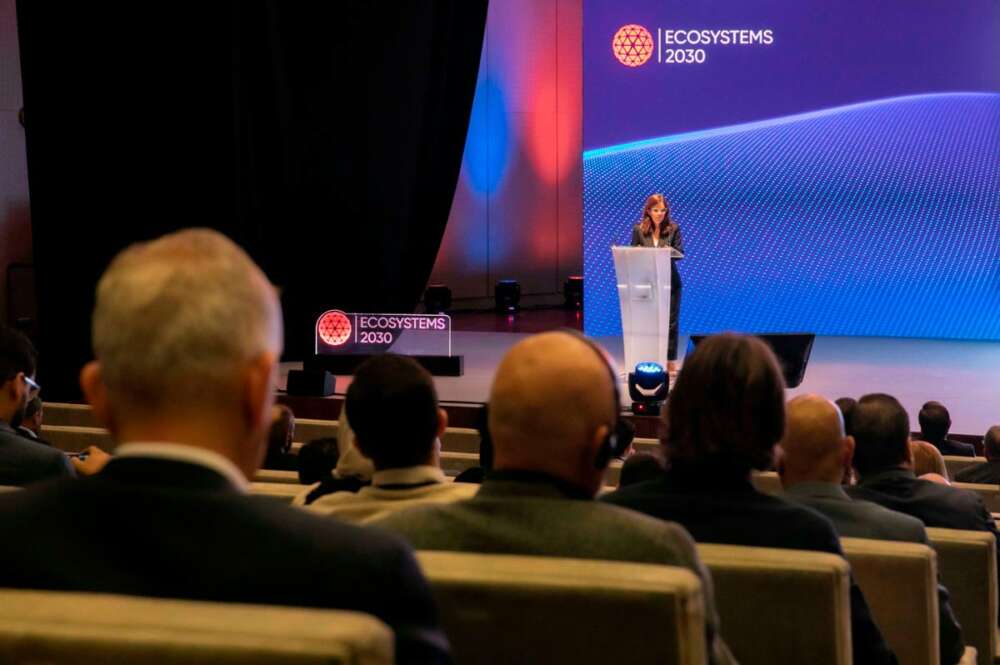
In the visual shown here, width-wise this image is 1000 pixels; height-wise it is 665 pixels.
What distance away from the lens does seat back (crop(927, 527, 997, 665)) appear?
2.69 m

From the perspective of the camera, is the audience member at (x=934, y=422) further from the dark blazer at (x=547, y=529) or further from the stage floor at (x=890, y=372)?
the dark blazer at (x=547, y=529)

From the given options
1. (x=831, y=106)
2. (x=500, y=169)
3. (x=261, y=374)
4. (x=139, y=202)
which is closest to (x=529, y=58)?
(x=500, y=169)

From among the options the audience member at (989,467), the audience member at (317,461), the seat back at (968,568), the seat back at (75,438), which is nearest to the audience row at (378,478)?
the seat back at (968,568)

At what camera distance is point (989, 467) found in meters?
4.53

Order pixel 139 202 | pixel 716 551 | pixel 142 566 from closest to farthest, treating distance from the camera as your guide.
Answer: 1. pixel 142 566
2. pixel 716 551
3. pixel 139 202

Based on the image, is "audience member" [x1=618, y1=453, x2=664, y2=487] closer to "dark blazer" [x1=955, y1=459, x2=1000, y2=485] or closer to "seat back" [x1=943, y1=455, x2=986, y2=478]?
"dark blazer" [x1=955, y1=459, x2=1000, y2=485]

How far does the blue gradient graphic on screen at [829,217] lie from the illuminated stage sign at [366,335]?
129 inches

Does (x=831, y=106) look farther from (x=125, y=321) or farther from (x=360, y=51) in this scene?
(x=125, y=321)

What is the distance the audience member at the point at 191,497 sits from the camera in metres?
1.11

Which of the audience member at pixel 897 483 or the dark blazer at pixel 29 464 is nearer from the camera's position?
the audience member at pixel 897 483

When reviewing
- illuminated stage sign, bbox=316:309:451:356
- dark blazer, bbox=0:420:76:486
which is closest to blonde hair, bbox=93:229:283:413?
dark blazer, bbox=0:420:76:486

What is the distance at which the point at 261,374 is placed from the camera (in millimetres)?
1175

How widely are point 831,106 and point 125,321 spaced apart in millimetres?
9558

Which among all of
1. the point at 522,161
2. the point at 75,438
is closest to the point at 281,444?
the point at 75,438
